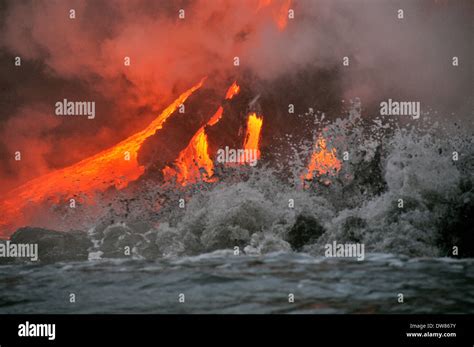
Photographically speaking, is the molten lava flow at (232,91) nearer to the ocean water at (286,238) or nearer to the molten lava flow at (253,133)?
the molten lava flow at (253,133)

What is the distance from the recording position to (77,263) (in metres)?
8.47

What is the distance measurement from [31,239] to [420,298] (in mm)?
5835

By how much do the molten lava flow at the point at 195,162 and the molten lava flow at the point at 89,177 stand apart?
595mm

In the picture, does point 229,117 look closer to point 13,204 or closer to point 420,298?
point 13,204

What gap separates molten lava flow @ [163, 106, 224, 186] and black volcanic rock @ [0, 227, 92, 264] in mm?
1911

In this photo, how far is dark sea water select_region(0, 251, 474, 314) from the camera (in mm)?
6379

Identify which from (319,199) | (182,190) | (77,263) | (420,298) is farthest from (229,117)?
(420,298)

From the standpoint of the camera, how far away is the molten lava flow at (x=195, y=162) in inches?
396

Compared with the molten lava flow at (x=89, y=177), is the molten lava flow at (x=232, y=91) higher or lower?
higher

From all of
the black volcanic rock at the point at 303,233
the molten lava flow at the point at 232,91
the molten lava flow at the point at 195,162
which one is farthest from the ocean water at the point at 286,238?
the molten lava flow at the point at 232,91

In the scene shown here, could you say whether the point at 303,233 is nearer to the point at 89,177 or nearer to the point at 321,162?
the point at 321,162

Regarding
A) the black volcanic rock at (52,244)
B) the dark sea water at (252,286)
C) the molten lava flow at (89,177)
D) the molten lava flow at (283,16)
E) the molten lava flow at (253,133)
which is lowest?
the dark sea water at (252,286)
